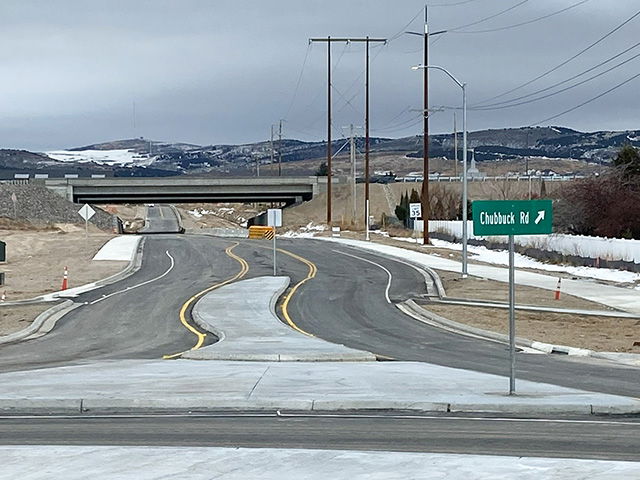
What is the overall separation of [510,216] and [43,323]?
20.4 meters

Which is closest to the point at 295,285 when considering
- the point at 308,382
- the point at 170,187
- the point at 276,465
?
the point at 308,382

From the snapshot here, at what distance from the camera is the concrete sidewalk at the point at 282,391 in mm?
13898

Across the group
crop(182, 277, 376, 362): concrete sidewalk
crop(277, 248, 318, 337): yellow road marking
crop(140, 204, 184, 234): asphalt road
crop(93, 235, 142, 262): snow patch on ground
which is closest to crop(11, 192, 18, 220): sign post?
crop(140, 204, 184, 234): asphalt road

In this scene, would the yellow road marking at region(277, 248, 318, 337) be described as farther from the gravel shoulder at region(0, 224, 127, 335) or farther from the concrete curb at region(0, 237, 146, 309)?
the concrete curb at region(0, 237, 146, 309)

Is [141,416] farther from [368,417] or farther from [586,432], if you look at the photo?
[586,432]

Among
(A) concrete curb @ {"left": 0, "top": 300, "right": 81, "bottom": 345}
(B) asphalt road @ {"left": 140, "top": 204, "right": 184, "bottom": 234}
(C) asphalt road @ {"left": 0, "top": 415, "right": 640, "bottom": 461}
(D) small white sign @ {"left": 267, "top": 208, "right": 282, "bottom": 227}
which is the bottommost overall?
(B) asphalt road @ {"left": 140, "top": 204, "right": 184, "bottom": 234}

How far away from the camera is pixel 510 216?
13898mm

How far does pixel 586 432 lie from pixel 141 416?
5844 millimetres

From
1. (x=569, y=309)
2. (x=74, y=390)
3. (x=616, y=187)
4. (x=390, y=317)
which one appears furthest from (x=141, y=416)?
(x=616, y=187)

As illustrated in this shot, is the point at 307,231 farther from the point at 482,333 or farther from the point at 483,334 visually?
the point at 483,334

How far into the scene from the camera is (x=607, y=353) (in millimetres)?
23406

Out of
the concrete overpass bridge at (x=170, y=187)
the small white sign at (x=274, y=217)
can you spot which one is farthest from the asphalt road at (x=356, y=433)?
the concrete overpass bridge at (x=170, y=187)

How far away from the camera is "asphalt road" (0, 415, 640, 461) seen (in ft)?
36.0

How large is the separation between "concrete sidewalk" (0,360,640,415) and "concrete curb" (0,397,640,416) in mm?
14
